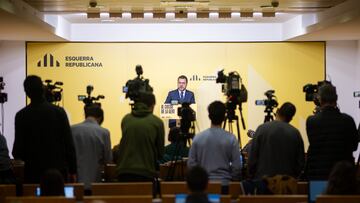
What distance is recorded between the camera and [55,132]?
6074 mm

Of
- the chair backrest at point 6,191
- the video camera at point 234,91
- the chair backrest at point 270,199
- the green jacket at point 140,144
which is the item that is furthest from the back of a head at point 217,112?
the chair backrest at point 6,191

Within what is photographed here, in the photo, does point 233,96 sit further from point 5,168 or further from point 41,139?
point 5,168

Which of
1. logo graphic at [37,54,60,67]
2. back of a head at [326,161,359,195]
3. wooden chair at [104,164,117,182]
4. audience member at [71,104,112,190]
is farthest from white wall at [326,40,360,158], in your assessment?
back of a head at [326,161,359,195]

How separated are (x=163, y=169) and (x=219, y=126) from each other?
5.63 ft

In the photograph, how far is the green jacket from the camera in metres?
6.23

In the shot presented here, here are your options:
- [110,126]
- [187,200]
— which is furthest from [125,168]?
[110,126]

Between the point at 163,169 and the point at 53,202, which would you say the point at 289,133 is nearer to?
the point at 163,169

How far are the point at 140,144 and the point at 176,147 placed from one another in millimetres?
1580

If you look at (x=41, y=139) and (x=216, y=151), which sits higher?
(x=41, y=139)

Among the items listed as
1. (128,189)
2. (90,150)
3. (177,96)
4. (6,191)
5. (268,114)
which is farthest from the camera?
(177,96)

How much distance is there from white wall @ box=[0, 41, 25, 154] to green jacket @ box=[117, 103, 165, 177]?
8.01 m

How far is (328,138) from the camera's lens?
20.4 ft

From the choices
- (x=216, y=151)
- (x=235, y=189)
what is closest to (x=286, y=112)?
(x=216, y=151)

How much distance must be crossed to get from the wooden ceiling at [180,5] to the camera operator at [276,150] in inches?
170
